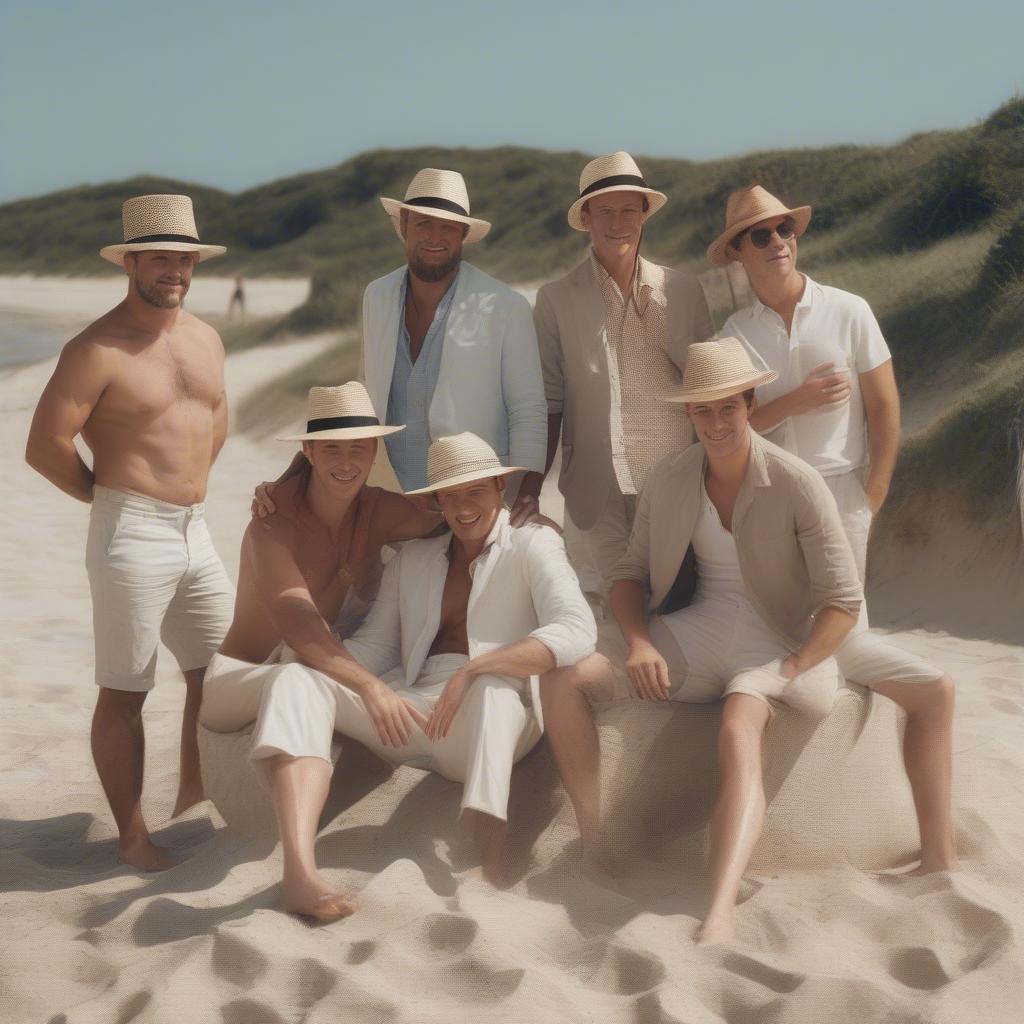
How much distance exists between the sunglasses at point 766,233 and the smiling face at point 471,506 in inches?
46.6

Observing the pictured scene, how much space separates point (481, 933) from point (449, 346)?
202 cm

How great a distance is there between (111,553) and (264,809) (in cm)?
91

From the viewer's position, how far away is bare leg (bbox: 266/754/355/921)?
11.9 feet

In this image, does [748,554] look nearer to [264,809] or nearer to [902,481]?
[264,809]

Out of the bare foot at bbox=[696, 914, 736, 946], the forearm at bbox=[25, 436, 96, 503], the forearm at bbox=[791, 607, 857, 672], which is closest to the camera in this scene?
the bare foot at bbox=[696, 914, 736, 946]

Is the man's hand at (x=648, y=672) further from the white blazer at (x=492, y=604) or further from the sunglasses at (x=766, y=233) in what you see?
the sunglasses at (x=766, y=233)

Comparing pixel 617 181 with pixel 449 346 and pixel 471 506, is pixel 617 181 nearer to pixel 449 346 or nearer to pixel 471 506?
pixel 449 346

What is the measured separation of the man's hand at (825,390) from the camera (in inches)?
175

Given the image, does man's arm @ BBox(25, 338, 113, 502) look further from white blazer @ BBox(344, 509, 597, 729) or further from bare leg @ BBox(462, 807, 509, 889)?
bare leg @ BBox(462, 807, 509, 889)

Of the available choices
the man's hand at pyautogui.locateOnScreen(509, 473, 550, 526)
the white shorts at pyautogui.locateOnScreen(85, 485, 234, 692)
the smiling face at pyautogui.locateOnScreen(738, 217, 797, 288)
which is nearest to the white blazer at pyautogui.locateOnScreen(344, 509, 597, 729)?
the man's hand at pyautogui.locateOnScreen(509, 473, 550, 526)

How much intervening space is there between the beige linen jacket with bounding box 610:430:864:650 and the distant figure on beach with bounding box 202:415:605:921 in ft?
1.15

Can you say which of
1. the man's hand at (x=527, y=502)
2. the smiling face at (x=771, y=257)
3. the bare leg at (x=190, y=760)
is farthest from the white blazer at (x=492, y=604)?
→ the smiling face at (x=771, y=257)

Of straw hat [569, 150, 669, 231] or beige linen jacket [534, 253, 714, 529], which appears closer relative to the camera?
straw hat [569, 150, 669, 231]

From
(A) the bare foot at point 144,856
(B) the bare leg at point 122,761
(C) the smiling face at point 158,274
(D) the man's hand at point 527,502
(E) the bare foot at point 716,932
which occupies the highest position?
(C) the smiling face at point 158,274
